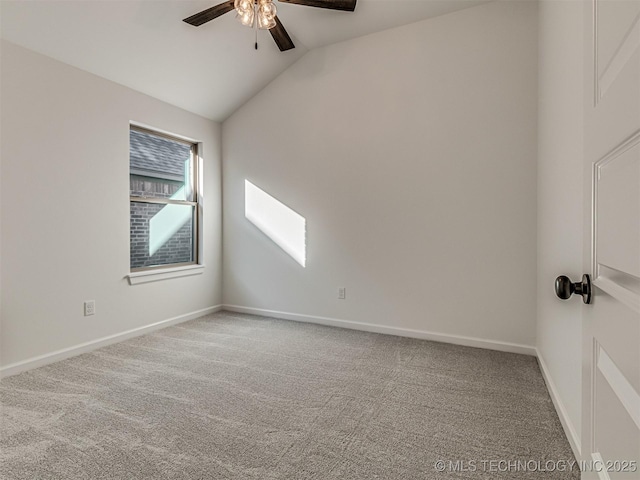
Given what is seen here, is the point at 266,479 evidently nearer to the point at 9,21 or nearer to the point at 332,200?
the point at 332,200

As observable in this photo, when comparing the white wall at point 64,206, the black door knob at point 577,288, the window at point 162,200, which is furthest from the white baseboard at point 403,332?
the black door knob at point 577,288

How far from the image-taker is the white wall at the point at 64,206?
A: 2396 millimetres

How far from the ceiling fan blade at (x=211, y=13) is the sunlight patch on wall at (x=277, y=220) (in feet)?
5.89

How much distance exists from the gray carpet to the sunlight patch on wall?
1.19m

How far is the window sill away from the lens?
3270 millimetres

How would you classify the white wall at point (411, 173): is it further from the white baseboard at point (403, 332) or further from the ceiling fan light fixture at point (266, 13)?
the ceiling fan light fixture at point (266, 13)

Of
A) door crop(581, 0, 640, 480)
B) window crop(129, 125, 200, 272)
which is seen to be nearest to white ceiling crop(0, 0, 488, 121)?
window crop(129, 125, 200, 272)

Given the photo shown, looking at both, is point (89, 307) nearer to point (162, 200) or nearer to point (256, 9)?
point (162, 200)

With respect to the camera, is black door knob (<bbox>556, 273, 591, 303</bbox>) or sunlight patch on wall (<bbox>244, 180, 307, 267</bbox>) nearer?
black door knob (<bbox>556, 273, 591, 303</bbox>)

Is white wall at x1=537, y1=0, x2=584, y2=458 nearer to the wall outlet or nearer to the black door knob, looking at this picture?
the black door knob

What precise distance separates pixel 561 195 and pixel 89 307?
3.54m

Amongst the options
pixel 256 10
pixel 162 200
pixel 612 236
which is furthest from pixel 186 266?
pixel 612 236

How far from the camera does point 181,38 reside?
290cm

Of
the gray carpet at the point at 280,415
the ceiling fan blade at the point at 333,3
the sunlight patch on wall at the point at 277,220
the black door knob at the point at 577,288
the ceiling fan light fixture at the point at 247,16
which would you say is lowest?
the gray carpet at the point at 280,415
